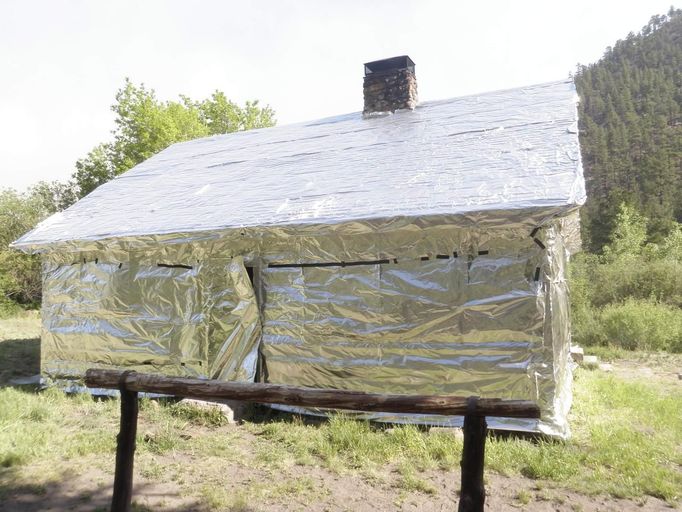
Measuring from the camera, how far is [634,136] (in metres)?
39.9

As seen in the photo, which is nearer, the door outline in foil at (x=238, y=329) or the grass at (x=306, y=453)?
the grass at (x=306, y=453)

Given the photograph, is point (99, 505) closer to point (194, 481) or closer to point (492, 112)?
point (194, 481)

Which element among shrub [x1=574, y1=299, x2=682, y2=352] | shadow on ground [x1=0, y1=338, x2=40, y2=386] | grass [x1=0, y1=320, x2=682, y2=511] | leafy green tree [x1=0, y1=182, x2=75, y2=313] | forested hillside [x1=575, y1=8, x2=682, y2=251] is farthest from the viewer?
forested hillside [x1=575, y1=8, x2=682, y2=251]

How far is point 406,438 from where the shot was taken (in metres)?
4.54

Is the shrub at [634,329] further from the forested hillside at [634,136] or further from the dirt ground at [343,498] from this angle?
the forested hillside at [634,136]

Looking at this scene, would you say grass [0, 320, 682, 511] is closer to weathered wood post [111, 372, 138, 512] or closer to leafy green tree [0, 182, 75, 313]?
weathered wood post [111, 372, 138, 512]

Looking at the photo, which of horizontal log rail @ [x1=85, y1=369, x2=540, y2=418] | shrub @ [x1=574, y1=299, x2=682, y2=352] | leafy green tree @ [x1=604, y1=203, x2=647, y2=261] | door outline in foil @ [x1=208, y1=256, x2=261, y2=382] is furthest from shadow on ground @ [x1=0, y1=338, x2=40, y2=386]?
leafy green tree @ [x1=604, y1=203, x2=647, y2=261]

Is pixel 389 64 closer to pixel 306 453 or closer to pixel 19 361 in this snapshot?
pixel 306 453

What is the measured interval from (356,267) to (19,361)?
7510mm

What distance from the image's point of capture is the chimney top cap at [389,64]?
30.3ft

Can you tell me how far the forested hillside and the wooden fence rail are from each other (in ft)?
95.1

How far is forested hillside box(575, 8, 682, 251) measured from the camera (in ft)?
99.9

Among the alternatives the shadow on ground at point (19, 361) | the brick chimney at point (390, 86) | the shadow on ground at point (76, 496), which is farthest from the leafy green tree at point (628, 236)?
the shadow on ground at point (76, 496)

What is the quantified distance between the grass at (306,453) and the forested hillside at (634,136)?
86.8ft
